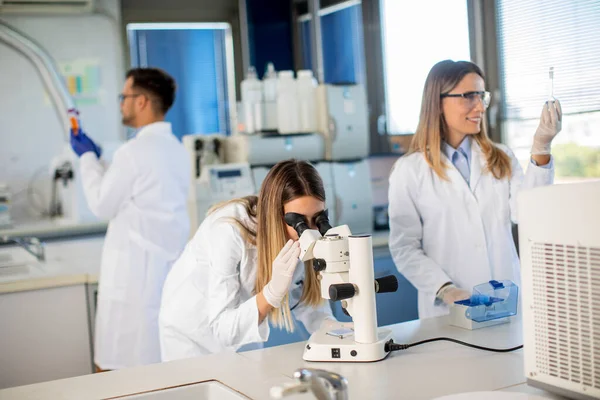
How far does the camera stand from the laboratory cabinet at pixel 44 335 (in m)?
2.67

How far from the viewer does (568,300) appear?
3.80 feet

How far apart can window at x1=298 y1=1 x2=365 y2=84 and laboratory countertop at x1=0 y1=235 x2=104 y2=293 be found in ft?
6.83

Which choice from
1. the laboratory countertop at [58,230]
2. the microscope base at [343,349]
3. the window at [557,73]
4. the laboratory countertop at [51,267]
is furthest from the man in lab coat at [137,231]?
the window at [557,73]

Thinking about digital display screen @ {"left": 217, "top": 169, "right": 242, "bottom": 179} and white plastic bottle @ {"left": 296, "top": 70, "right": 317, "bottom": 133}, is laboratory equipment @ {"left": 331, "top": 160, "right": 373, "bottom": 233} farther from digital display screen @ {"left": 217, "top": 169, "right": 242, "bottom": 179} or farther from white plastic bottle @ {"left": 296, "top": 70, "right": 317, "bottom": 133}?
digital display screen @ {"left": 217, "top": 169, "right": 242, "bottom": 179}

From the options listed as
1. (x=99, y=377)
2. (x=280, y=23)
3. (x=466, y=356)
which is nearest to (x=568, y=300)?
(x=466, y=356)

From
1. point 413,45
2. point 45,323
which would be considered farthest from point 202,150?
point 413,45

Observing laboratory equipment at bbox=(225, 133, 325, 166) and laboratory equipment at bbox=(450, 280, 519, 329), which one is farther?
laboratory equipment at bbox=(225, 133, 325, 166)

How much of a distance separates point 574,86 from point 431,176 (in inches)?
51.5

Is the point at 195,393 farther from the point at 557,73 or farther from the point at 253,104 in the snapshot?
the point at 557,73

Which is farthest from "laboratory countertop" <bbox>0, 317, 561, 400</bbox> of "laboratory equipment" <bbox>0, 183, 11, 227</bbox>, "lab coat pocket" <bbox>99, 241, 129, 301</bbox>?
"laboratory equipment" <bbox>0, 183, 11, 227</bbox>

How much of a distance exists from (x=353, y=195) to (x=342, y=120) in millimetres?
416

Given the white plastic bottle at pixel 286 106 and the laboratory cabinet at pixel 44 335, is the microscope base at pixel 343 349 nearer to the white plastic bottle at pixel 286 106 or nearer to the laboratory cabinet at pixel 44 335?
the laboratory cabinet at pixel 44 335

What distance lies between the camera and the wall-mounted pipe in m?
5.13

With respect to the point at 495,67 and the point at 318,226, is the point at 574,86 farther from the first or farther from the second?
the point at 318,226
